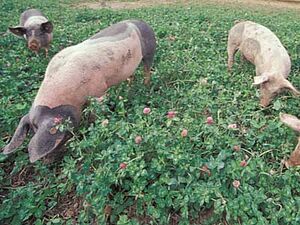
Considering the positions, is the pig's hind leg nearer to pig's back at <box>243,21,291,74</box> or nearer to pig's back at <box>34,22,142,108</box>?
pig's back at <box>34,22,142,108</box>

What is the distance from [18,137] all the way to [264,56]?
2.73 meters

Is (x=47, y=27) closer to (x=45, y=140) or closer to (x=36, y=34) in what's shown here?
(x=36, y=34)

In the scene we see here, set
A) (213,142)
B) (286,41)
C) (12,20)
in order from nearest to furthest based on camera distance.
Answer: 1. (213,142)
2. (286,41)
3. (12,20)

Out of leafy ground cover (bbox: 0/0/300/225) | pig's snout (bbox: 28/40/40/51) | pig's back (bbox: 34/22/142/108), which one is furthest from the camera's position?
pig's snout (bbox: 28/40/40/51)

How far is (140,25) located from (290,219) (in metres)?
2.49

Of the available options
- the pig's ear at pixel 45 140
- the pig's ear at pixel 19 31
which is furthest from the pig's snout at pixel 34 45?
the pig's ear at pixel 45 140

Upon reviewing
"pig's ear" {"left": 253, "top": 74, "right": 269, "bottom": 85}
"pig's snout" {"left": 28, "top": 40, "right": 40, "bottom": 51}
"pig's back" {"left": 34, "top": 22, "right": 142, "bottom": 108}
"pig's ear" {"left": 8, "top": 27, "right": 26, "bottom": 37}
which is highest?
"pig's back" {"left": 34, "top": 22, "right": 142, "bottom": 108}

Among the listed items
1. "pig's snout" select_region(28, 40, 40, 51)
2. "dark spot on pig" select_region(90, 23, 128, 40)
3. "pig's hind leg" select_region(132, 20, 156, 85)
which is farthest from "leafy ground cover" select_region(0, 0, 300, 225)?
"pig's snout" select_region(28, 40, 40, 51)

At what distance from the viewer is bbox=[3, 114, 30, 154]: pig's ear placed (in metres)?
2.74

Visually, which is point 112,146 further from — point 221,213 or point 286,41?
point 286,41

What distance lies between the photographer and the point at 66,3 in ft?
33.8

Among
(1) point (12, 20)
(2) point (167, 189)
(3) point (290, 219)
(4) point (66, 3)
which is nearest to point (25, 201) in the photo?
(2) point (167, 189)

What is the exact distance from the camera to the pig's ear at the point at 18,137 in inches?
108

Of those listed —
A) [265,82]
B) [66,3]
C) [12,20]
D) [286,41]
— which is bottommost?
[66,3]
